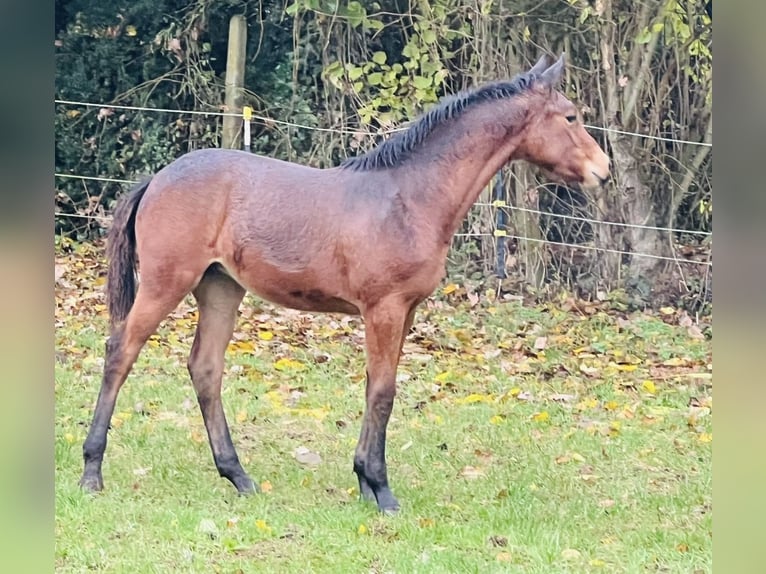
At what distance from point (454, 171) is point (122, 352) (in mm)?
1896

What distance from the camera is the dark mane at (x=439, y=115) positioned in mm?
4449

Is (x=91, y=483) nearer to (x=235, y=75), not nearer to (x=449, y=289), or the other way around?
(x=449, y=289)

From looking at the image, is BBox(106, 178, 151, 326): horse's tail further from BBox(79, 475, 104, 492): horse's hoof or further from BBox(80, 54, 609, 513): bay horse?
BBox(79, 475, 104, 492): horse's hoof

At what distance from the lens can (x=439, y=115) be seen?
14.7 ft

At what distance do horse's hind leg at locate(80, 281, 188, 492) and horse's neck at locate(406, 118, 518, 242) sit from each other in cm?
130

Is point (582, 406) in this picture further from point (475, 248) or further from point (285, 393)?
point (475, 248)

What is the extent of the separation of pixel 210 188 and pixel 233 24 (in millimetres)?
4866

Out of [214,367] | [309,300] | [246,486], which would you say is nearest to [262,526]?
[246,486]

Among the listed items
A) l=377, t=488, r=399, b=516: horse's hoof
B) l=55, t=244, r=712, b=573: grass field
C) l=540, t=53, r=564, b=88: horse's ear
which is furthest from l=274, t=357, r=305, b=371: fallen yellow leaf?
l=540, t=53, r=564, b=88: horse's ear

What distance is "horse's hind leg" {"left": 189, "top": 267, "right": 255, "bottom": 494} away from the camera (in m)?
4.64

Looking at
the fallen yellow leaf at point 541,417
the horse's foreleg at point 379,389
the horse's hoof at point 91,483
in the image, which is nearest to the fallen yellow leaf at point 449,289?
the fallen yellow leaf at point 541,417

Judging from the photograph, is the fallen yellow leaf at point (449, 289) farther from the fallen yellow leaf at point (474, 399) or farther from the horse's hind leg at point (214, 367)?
the horse's hind leg at point (214, 367)
